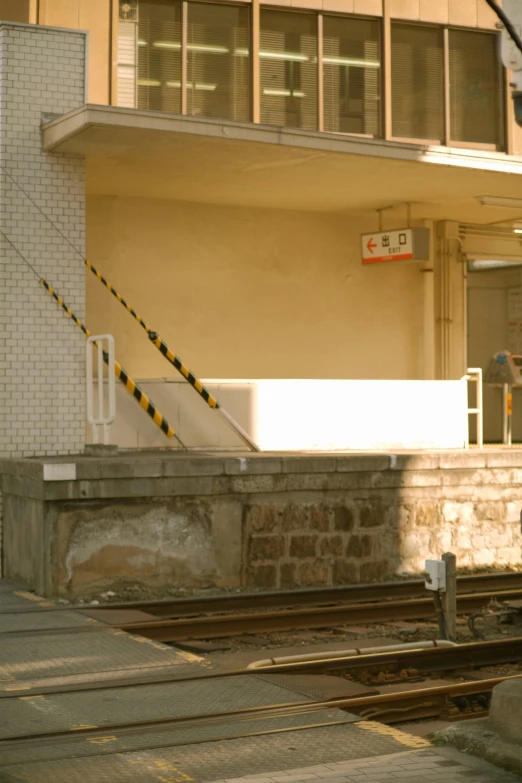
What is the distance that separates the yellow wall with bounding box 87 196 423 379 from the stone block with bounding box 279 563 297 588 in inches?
211

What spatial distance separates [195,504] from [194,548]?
45 centimetres

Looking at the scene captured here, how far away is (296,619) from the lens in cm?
1087

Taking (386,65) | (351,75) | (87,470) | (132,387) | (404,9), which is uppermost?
(404,9)

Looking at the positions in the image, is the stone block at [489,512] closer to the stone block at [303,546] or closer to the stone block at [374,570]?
the stone block at [374,570]

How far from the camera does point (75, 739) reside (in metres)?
6.42

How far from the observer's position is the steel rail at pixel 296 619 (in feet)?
33.0

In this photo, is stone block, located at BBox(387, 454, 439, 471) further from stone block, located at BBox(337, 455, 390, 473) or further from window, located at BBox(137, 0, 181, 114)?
window, located at BBox(137, 0, 181, 114)

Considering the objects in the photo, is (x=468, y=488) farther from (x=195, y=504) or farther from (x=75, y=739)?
(x=75, y=739)

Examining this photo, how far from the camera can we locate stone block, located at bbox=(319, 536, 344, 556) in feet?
42.3

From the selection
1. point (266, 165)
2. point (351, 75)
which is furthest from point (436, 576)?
point (351, 75)

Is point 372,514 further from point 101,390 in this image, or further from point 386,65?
point 386,65

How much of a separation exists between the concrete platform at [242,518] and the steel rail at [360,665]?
11.6ft

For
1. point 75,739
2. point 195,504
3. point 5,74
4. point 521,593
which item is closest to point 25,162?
point 5,74

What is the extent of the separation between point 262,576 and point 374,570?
56.3 inches
